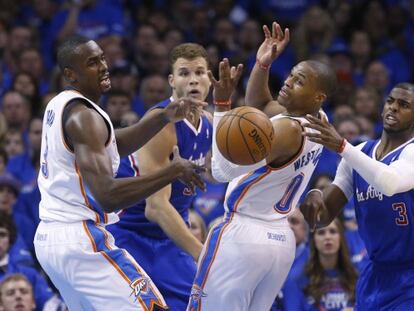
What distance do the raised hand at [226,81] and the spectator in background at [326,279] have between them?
264cm

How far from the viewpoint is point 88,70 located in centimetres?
552

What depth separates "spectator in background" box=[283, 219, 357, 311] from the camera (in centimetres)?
806

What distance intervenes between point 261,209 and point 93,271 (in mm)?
1149

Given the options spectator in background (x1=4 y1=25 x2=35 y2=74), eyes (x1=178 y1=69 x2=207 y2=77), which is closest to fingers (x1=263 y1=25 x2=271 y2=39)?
eyes (x1=178 y1=69 x2=207 y2=77)

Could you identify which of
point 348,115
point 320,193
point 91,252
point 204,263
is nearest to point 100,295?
point 91,252

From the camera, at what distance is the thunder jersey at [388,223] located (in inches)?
232

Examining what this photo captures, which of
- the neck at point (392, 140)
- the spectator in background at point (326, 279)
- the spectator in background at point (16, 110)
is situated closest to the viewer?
the neck at point (392, 140)

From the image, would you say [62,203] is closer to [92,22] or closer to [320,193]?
[320,193]

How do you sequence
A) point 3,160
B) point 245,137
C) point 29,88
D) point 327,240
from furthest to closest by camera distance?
point 29,88 → point 3,160 → point 327,240 → point 245,137

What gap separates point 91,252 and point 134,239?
133 cm

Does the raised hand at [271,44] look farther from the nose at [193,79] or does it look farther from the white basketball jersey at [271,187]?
the white basketball jersey at [271,187]

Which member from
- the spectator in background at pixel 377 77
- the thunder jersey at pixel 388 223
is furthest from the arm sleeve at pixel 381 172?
the spectator in background at pixel 377 77

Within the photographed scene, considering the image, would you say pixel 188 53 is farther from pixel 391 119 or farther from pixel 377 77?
pixel 377 77

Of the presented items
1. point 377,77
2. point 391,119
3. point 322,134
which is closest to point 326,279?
point 391,119
